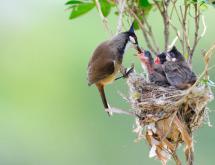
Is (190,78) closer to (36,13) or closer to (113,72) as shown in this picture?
(113,72)

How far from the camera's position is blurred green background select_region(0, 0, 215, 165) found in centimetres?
537

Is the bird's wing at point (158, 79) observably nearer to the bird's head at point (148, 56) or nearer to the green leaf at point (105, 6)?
the bird's head at point (148, 56)

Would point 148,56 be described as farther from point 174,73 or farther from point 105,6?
point 105,6

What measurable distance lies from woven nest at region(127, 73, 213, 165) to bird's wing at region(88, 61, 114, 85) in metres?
0.30

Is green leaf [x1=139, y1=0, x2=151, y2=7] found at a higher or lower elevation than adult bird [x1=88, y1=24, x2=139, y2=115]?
higher

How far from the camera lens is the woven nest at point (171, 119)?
217cm

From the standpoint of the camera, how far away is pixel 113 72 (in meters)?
2.56

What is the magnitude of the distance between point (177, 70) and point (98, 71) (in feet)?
1.04

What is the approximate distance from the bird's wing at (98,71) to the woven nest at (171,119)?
0.30m

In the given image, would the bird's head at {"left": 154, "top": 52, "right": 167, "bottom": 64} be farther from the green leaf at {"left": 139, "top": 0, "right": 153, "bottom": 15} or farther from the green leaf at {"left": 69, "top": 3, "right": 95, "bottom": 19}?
the green leaf at {"left": 69, "top": 3, "right": 95, "bottom": 19}

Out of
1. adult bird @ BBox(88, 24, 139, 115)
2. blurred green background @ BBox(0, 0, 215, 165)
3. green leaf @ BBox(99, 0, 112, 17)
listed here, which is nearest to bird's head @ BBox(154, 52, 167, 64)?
adult bird @ BBox(88, 24, 139, 115)

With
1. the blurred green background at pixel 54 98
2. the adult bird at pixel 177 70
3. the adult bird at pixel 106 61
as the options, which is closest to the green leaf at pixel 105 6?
the adult bird at pixel 106 61

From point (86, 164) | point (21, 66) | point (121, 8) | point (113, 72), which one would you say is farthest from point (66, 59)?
point (121, 8)

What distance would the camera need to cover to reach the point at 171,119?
85.4 inches
